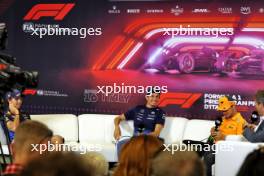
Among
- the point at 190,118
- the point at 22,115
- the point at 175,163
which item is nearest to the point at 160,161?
the point at 175,163

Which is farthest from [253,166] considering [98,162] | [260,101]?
[260,101]

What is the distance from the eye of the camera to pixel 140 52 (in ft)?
23.5

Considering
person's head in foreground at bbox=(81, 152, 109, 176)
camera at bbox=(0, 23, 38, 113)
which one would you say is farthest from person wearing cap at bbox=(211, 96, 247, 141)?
camera at bbox=(0, 23, 38, 113)

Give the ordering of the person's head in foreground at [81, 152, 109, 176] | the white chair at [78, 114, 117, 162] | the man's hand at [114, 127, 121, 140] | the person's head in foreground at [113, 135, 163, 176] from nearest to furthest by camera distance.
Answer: the person's head in foreground at [113, 135, 163, 176] → the person's head in foreground at [81, 152, 109, 176] → the man's hand at [114, 127, 121, 140] → the white chair at [78, 114, 117, 162]

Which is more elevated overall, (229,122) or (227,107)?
(227,107)

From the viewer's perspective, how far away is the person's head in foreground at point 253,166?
199 centimetres

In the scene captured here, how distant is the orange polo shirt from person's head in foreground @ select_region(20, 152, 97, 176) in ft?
14.8

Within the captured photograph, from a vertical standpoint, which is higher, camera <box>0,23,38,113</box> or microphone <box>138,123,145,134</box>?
camera <box>0,23,38,113</box>

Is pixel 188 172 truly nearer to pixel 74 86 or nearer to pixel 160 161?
pixel 160 161

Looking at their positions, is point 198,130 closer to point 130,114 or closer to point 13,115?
point 130,114

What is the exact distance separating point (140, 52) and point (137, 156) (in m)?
4.56

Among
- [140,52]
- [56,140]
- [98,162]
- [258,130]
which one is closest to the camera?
[98,162]

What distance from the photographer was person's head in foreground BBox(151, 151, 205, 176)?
1.98 metres

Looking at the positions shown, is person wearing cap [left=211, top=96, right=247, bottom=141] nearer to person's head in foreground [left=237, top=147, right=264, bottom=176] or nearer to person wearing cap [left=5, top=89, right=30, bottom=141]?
person wearing cap [left=5, top=89, right=30, bottom=141]
